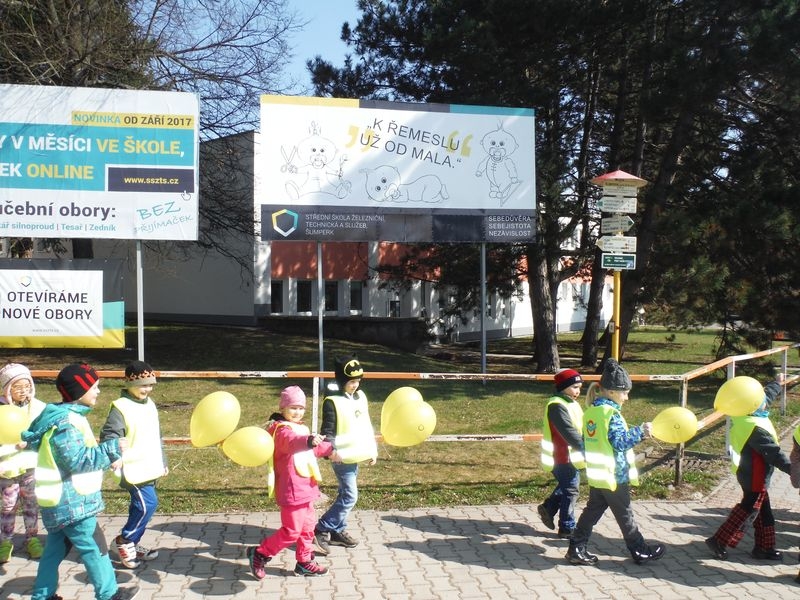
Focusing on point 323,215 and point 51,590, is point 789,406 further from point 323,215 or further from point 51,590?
point 51,590

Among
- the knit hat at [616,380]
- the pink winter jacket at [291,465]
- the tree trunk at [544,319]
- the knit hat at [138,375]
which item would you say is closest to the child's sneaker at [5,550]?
the knit hat at [138,375]

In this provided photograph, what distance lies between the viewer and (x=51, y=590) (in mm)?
4348

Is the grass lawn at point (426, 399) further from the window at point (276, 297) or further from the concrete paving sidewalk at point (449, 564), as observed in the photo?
the window at point (276, 297)

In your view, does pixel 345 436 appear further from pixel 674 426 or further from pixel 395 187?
pixel 395 187

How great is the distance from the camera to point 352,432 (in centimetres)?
543

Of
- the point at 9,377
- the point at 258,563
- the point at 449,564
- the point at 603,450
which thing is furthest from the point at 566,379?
the point at 9,377

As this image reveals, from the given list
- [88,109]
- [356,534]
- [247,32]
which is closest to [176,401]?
[88,109]

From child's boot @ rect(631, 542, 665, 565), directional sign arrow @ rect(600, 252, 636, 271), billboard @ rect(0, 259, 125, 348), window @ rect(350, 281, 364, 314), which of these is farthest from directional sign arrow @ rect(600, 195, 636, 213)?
window @ rect(350, 281, 364, 314)

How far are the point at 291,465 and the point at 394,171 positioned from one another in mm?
9002

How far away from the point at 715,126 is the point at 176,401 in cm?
1287

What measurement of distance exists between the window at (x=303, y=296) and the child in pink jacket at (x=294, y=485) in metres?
23.0

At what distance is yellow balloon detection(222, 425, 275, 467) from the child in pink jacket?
0.09 metres

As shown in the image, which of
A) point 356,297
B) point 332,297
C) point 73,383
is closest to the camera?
point 73,383

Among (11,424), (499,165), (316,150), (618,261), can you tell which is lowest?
(11,424)
